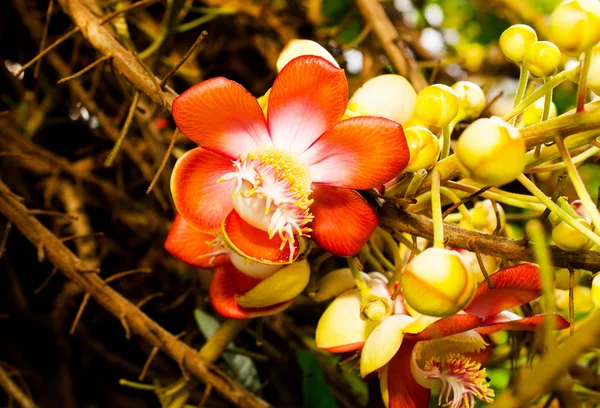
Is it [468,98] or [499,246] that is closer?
[499,246]

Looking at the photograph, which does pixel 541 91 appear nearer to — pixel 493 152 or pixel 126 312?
pixel 493 152

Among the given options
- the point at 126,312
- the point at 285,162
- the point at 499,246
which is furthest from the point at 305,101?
the point at 126,312

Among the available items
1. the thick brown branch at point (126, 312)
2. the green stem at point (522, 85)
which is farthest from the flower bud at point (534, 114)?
the thick brown branch at point (126, 312)

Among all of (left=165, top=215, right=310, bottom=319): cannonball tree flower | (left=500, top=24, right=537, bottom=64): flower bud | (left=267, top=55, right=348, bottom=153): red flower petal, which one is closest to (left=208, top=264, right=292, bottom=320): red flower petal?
(left=165, top=215, right=310, bottom=319): cannonball tree flower

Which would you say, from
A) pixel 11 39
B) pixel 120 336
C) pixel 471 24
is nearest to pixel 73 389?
pixel 120 336

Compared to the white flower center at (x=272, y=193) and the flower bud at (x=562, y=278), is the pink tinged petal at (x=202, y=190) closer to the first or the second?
the white flower center at (x=272, y=193)

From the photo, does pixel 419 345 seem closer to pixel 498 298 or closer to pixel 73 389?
pixel 498 298
